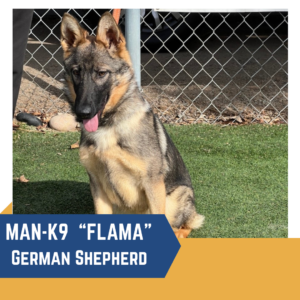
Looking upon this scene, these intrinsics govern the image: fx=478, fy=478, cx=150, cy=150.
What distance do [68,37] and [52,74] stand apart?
13.0ft

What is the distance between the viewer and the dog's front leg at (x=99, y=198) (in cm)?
308

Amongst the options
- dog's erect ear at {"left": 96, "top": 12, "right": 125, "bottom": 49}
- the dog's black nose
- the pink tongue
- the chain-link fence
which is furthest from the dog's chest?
the chain-link fence

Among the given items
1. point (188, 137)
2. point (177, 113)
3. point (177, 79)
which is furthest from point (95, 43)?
point (177, 79)

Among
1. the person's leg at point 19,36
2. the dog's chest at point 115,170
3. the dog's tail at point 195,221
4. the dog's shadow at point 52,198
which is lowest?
the dog's shadow at point 52,198

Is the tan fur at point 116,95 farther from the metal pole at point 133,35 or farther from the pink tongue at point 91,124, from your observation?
the metal pole at point 133,35

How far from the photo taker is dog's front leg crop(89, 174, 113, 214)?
3076 mm

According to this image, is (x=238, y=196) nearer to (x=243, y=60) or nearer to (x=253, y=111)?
(x=253, y=111)

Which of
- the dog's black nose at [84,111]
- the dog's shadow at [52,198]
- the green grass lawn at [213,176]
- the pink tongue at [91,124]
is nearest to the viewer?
the dog's black nose at [84,111]

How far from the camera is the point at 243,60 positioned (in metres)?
7.36

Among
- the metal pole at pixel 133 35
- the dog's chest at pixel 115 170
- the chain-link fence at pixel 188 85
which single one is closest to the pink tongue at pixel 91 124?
the dog's chest at pixel 115 170

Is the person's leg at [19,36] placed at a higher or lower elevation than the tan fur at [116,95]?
higher

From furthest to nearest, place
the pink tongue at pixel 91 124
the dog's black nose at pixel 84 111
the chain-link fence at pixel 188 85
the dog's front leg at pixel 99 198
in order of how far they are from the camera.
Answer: the chain-link fence at pixel 188 85, the dog's front leg at pixel 99 198, the pink tongue at pixel 91 124, the dog's black nose at pixel 84 111

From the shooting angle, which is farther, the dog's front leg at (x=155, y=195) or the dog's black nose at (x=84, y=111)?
the dog's front leg at (x=155, y=195)

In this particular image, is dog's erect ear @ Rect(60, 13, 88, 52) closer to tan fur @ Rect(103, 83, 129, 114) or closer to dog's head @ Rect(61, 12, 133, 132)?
dog's head @ Rect(61, 12, 133, 132)
